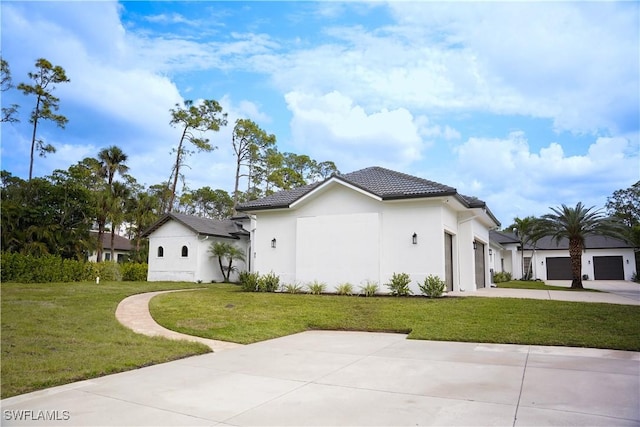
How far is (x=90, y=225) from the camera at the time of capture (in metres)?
28.8

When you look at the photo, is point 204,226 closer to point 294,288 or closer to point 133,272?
point 133,272

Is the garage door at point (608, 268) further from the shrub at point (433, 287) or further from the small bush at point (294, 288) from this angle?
the small bush at point (294, 288)

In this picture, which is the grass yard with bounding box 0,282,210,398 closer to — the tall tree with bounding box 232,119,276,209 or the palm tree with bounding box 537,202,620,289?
the palm tree with bounding box 537,202,620,289

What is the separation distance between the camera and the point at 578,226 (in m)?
22.6

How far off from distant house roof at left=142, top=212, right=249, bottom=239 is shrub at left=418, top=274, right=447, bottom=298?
15.5 metres

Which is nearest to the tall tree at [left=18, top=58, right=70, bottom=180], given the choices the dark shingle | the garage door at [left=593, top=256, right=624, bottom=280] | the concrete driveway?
the dark shingle

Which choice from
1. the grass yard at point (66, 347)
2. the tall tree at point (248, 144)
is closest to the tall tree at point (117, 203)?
the tall tree at point (248, 144)

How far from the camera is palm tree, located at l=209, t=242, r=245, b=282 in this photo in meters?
26.5

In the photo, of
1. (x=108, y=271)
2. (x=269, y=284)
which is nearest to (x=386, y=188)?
(x=269, y=284)

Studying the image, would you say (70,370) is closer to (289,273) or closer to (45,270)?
(289,273)

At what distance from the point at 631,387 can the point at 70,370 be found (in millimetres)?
7362

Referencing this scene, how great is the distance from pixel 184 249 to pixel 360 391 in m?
23.7

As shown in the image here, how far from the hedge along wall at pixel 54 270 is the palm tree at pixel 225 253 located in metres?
5.42

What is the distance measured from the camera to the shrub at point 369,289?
15992 mm
